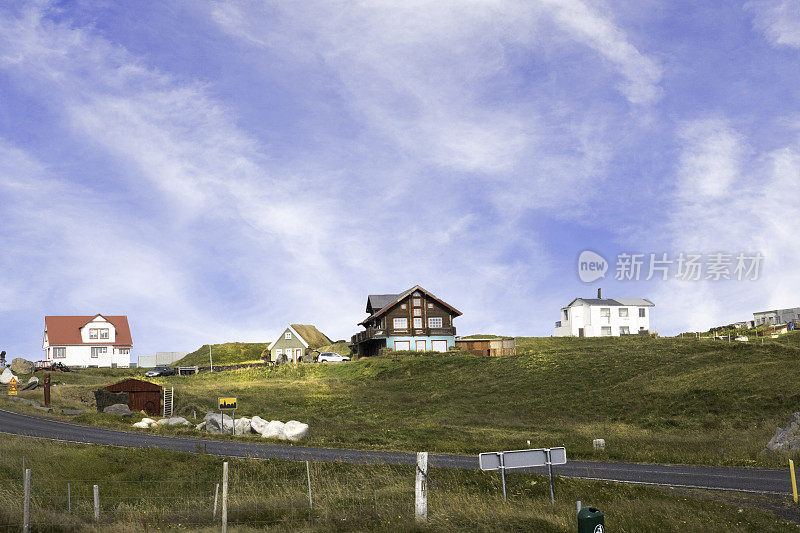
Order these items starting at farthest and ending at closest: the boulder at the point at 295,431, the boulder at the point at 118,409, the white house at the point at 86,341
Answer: the white house at the point at 86,341 < the boulder at the point at 118,409 < the boulder at the point at 295,431

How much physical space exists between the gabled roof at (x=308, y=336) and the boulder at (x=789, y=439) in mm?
78439

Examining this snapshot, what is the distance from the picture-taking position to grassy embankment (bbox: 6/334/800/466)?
35.6m

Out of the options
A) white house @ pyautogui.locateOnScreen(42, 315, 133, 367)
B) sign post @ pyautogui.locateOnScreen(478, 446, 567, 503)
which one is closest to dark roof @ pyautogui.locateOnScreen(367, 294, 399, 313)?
white house @ pyautogui.locateOnScreen(42, 315, 133, 367)

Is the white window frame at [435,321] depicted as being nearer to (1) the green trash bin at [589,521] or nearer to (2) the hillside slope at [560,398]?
(2) the hillside slope at [560,398]

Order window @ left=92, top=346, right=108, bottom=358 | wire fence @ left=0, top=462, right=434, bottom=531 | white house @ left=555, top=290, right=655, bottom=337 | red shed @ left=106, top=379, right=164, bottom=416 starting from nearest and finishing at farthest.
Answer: wire fence @ left=0, top=462, right=434, bottom=531 → red shed @ left=106, top=379, right=164, bottom=416 → white house @ left=555, top=290, right=655, bottom=337 → window @ left=92, top=346, right=108, bottom=358

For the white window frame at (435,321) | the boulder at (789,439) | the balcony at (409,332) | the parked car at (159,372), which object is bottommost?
the boulder at (789,439)

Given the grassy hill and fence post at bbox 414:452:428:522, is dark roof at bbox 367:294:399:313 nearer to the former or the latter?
the grassy hill

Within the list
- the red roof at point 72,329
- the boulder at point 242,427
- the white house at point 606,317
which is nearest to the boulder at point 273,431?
the boulder at point 242,427

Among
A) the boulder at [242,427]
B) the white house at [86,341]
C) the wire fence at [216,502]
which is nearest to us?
the wire fence at [216,502]

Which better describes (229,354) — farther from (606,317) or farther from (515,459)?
(515,459)

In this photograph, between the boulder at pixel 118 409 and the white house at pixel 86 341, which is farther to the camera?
the white house at pixel 86 341

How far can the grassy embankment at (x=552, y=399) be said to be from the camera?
35625 mm

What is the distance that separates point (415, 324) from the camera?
86250 mm

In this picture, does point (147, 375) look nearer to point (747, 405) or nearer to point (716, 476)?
point (747, 405)
